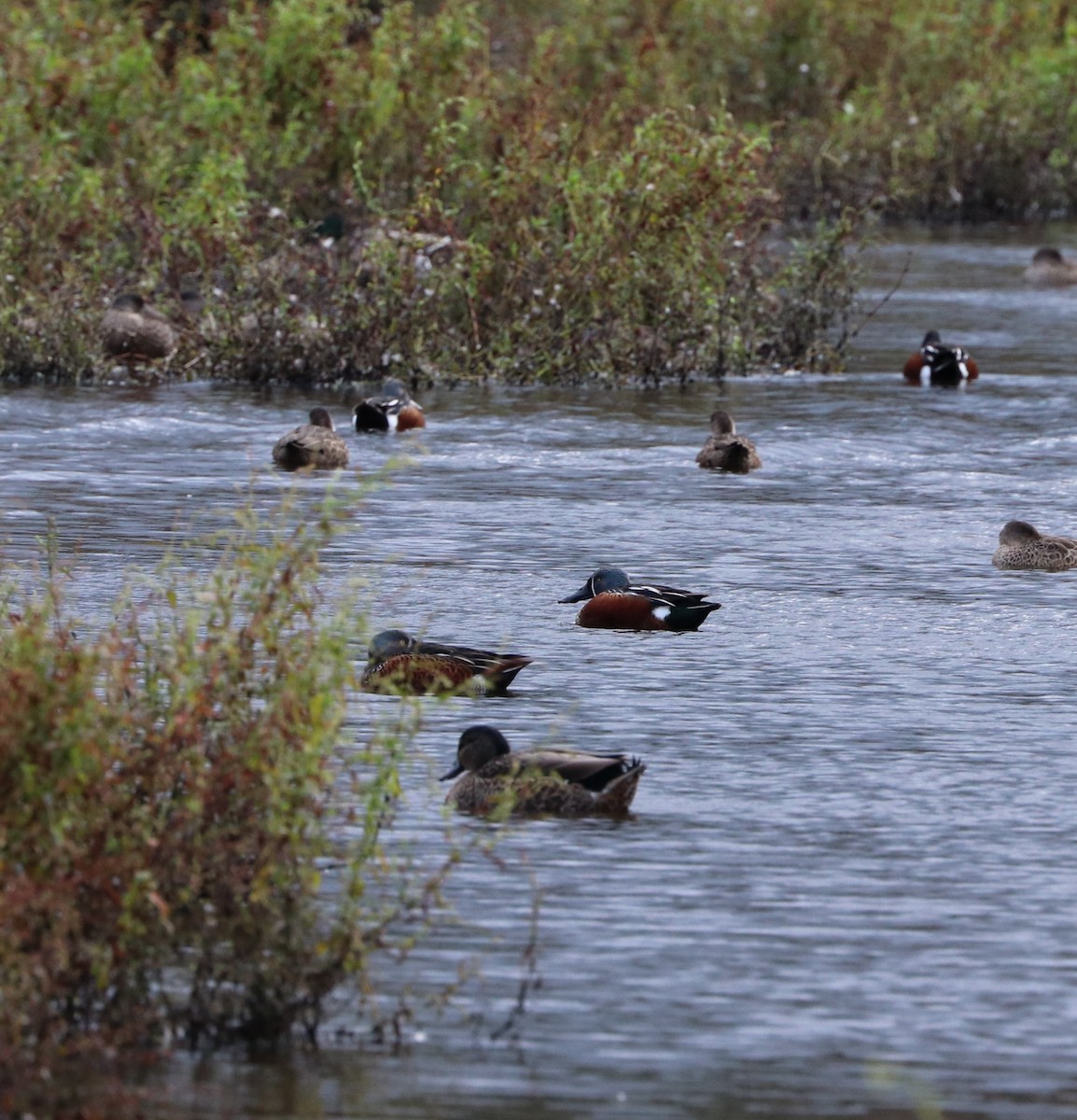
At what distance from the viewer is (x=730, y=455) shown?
17359 mm

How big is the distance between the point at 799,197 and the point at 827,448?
729 inches

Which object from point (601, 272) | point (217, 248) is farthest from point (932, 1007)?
point (217, 248)

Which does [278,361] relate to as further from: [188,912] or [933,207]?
[933,207]

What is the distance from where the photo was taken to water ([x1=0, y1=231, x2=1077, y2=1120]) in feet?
21.5

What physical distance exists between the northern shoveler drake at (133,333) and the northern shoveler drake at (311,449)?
4.51 metres

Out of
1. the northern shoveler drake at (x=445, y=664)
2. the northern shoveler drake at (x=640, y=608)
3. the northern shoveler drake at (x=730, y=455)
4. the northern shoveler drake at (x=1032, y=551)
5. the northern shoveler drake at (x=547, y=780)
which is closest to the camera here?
the northern shoveler drake at (x=547, y=780)

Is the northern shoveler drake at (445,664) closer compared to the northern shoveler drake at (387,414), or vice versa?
the northern shoveler drake at (445,664)

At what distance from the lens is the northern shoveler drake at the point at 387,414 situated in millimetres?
18875

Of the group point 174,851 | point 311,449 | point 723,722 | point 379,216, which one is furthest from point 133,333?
point 174,851

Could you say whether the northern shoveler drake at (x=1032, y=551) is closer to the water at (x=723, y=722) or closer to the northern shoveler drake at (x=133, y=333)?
the water at (x=723, y=722)

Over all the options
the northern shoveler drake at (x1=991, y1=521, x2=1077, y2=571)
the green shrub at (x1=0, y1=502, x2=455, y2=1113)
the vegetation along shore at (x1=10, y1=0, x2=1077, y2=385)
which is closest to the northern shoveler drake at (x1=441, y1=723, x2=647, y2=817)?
the green shrub at (x1=0, y1=502, x2=455, y2=1113)

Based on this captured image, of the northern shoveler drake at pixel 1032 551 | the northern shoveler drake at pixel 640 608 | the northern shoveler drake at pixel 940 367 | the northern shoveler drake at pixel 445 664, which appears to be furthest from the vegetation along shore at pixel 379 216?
the northern shoveler drake at pixel 445 664

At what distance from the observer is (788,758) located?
9.64 metres

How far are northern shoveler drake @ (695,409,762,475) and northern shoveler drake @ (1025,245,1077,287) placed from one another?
12225 mm
